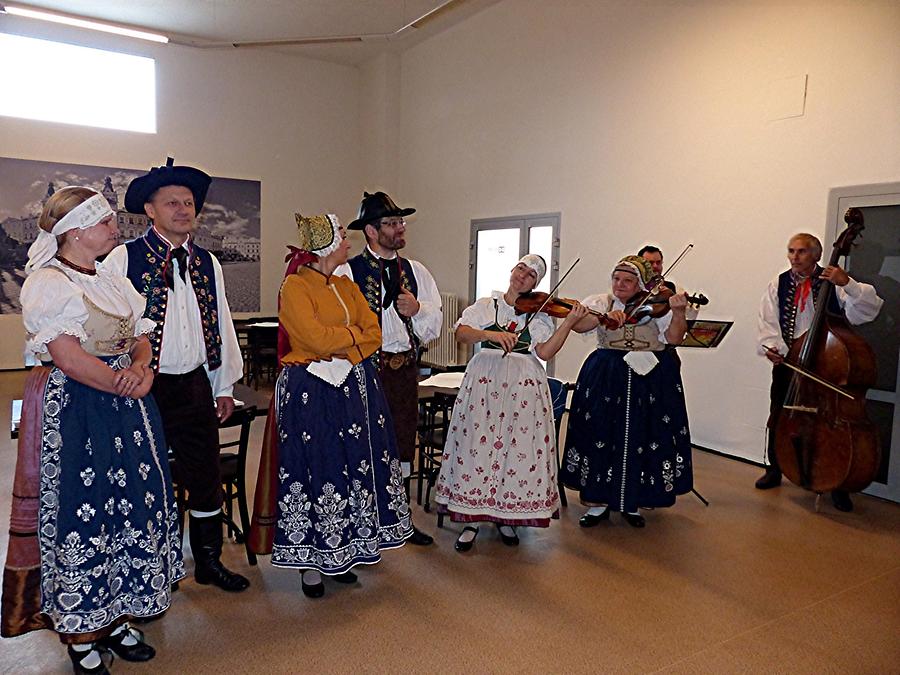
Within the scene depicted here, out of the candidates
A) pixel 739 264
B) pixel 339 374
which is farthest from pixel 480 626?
pixel 739 264

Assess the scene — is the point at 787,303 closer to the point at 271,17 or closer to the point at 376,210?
the point at 376,210

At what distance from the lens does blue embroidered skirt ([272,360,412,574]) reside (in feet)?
8.84

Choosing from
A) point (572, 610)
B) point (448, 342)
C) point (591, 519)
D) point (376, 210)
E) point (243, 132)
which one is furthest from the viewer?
point (243, 132)

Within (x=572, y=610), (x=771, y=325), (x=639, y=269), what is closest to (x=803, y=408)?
(x=771, y=325)

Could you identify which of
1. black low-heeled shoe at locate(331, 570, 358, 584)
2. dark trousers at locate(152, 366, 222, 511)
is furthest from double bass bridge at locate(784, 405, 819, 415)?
dark trousers at locate(152, 366, 222, 511)

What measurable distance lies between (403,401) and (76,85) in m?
7.09

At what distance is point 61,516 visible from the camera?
6.75 feet

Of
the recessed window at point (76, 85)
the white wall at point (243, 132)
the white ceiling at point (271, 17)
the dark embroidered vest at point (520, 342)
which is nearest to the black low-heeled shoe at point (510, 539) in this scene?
Result: the dark embroidered vest at point (520, 342)

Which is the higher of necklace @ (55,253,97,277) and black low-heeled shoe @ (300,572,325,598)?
necklace @ (55,253,97,277)

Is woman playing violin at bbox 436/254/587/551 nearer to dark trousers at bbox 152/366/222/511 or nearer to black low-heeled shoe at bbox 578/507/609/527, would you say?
black low-heeled shoe at bbox 578/507/609/527

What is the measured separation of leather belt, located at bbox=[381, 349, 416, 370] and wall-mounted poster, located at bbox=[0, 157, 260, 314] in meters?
5.97

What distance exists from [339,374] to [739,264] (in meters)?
3.60

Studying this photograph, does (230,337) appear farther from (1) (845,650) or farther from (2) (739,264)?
(2) (739,264)

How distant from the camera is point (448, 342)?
27.8ft
